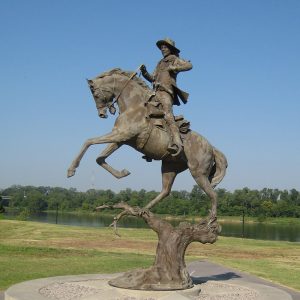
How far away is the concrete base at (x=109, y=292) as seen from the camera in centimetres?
821

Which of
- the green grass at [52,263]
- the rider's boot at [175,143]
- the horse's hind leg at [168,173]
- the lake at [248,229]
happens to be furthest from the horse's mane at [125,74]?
the lake at [248,229]

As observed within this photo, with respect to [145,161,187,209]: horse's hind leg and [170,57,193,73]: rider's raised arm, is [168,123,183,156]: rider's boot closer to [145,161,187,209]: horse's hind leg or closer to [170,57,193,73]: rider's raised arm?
[145,161,187,209]: horse's hind leg

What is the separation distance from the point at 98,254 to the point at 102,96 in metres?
10.3

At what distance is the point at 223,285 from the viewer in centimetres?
1007

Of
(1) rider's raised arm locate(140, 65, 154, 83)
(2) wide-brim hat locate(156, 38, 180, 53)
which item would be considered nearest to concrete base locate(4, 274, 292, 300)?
(1) rider's raised arm locate(140, 65, 154, 83)

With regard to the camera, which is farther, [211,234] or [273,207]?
[273,207]

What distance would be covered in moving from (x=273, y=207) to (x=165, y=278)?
237 ft

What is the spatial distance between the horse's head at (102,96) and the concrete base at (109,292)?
3336 millimetres

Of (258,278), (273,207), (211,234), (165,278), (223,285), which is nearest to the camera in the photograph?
(165,278)

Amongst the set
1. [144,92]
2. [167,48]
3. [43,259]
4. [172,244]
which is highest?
[167,48]

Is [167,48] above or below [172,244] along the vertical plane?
above

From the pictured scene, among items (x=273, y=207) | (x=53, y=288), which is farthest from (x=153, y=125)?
(x=273, y=207)

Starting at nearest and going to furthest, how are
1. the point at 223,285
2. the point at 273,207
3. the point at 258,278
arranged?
the point at 223,285 → the point at 258,278 → the point at 273,207

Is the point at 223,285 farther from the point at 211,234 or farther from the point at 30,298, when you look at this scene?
the point at 30,298
